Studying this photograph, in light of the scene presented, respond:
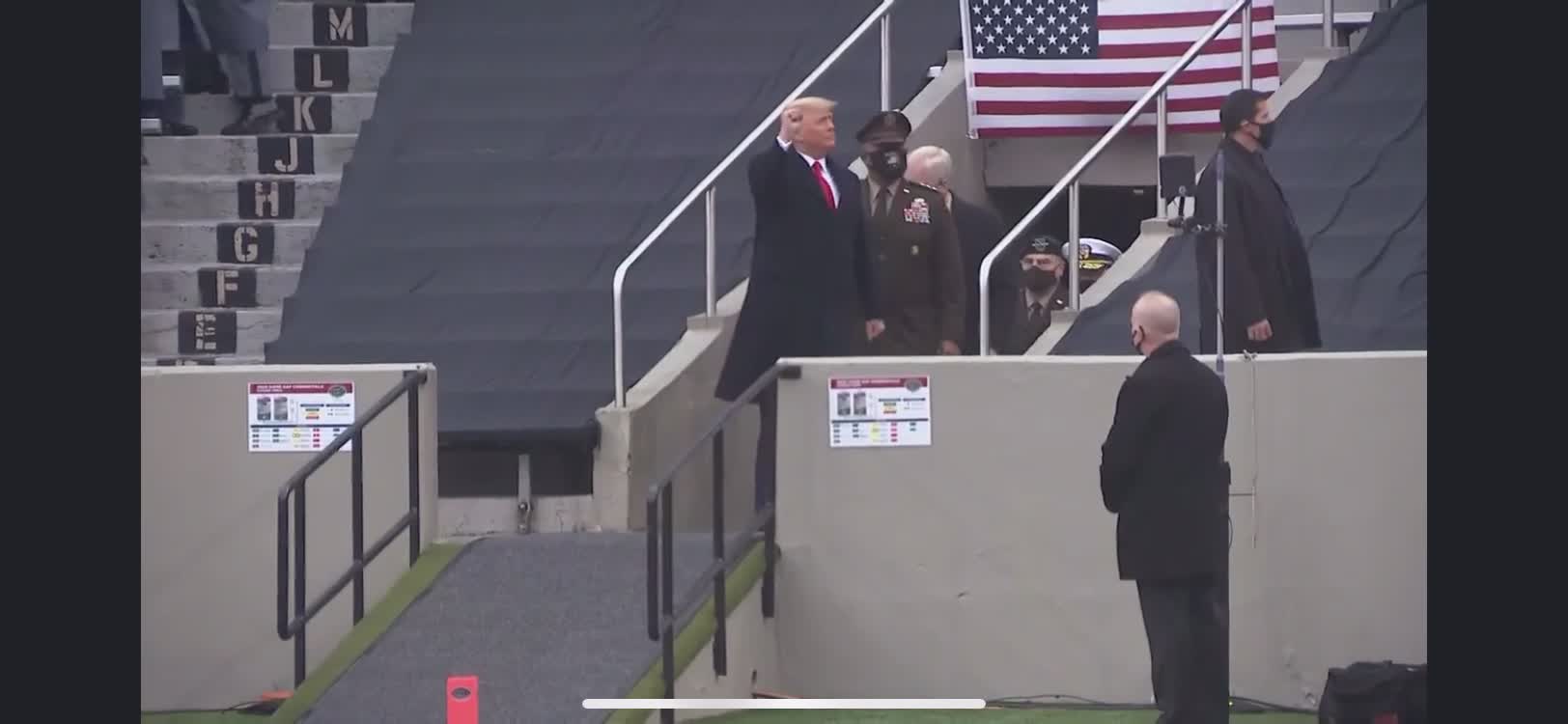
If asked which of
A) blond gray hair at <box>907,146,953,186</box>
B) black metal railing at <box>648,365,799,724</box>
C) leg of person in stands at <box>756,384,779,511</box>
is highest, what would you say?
blond gray hair at <box>907,146,953,186</box>

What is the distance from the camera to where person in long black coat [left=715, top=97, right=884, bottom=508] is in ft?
36.3

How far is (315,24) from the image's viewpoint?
15.6 meters

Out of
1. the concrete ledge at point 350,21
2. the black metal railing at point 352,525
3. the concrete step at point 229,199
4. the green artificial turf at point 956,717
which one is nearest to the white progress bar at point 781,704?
the green artificial turf at point 956,717

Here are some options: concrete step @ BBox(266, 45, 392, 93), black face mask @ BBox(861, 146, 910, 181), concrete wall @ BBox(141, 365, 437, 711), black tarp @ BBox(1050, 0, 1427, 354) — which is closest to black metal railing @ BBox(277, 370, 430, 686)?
concrete wall @ BBox(141, 365, 437, 711)

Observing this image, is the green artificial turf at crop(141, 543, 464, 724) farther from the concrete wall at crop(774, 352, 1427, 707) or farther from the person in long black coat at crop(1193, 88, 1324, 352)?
the person in long black coat at crop(1193, 88, 1324, 352)

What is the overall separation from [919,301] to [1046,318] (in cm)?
119

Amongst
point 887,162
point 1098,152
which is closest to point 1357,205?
point 1098,152

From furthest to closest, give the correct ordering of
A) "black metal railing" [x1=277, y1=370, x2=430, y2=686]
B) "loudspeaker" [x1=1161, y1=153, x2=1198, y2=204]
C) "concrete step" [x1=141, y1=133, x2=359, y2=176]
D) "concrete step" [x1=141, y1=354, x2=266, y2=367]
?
"concrete step" [x1=141, y1=133, x2=359, y2=176] < "concrete step" [x1=141, y1=354, x2=266, y2=367] < "loudspeaker" [x1=1161, y1=153, x2=1198, y2=204] < "black metal railing" [x1=277, y1=370, x2=430, y2=686]

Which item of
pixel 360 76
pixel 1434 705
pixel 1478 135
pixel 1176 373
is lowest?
pixel 1434 705

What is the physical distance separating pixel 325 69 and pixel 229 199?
3.70ft

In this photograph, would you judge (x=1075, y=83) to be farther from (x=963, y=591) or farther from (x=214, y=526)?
(x=214, y=526)

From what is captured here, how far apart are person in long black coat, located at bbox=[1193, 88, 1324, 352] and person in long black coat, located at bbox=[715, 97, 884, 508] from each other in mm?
1373

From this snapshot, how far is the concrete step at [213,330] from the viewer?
14078 mm

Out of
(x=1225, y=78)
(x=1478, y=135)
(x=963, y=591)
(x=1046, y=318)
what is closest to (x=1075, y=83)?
(x=1225, y=78)
